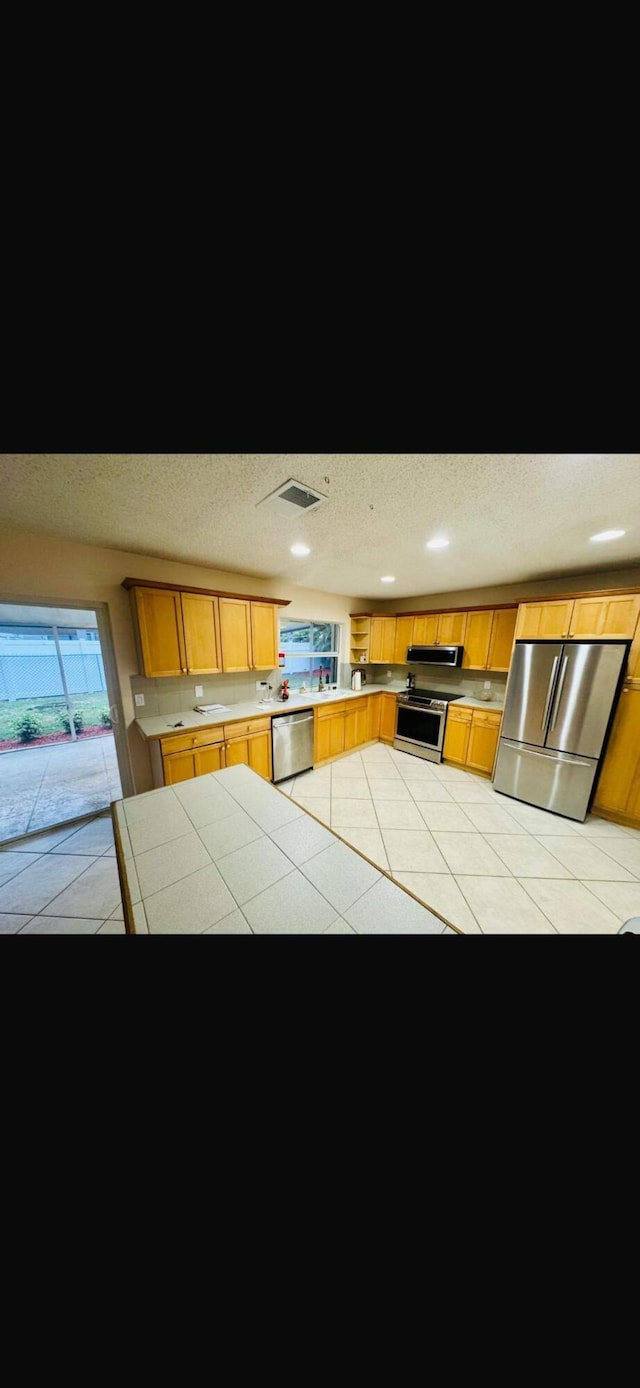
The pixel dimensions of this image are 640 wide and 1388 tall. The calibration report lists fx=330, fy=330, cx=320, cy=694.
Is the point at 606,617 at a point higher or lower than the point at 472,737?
higher

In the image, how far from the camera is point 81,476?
153cm

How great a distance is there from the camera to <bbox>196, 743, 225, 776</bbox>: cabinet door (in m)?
2.96

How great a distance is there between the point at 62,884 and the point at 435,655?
14.2 ft

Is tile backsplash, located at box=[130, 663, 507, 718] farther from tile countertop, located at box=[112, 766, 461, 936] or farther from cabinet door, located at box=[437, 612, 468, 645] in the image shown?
tile countertop, located at box=[112, 766, 461, 936]

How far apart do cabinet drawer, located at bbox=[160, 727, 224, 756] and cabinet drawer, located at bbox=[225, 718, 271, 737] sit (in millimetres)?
97

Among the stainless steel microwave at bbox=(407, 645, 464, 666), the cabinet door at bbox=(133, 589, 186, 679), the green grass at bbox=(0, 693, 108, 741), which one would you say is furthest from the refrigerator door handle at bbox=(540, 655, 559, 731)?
→ the green grass at bbox=(0, 693, 108, 741)

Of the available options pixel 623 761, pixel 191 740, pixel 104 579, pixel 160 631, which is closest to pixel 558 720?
pixel 623 761

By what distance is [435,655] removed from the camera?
4.40 m

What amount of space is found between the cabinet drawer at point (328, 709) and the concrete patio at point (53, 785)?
2270 mm

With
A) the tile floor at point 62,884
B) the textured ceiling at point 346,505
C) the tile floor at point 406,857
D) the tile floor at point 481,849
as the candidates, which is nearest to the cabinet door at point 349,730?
the tile floor at point 481,849

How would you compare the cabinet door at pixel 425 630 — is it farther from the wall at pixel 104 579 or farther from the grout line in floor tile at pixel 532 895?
the grout line in floor tile at pixel 532 895

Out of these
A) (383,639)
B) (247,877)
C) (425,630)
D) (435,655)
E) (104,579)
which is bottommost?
(247,877)

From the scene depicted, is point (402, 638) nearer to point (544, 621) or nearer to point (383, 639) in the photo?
point (383, 639)
